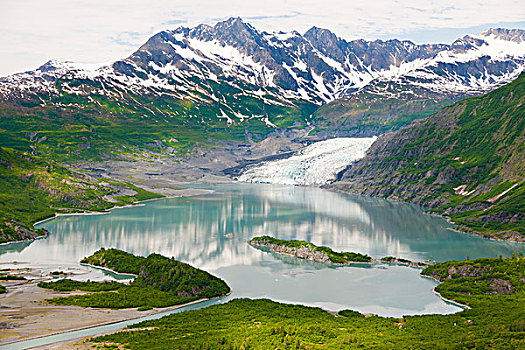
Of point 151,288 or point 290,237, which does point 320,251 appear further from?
point 151,288

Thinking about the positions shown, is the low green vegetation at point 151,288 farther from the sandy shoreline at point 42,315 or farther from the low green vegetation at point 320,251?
the low green vegetation at point 320,251

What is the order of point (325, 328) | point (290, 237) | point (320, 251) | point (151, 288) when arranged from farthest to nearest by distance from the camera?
1. point (290, 237)
2. point (320, 251)
3. point (151, 288)
4. point (325, 328)

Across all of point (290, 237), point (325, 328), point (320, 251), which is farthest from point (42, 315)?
point (290, 237)

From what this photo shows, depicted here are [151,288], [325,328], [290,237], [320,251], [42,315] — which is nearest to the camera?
[325,328]

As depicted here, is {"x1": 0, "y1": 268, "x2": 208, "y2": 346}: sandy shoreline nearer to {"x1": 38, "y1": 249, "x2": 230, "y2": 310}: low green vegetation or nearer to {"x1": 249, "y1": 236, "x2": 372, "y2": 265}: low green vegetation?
{"x1": 38, "y1": 249, "x2": 230, "y2": 310}: low green vegetation

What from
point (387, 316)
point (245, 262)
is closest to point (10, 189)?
point (245, 262)

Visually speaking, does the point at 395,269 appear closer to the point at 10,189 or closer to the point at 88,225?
the point at 88,225
